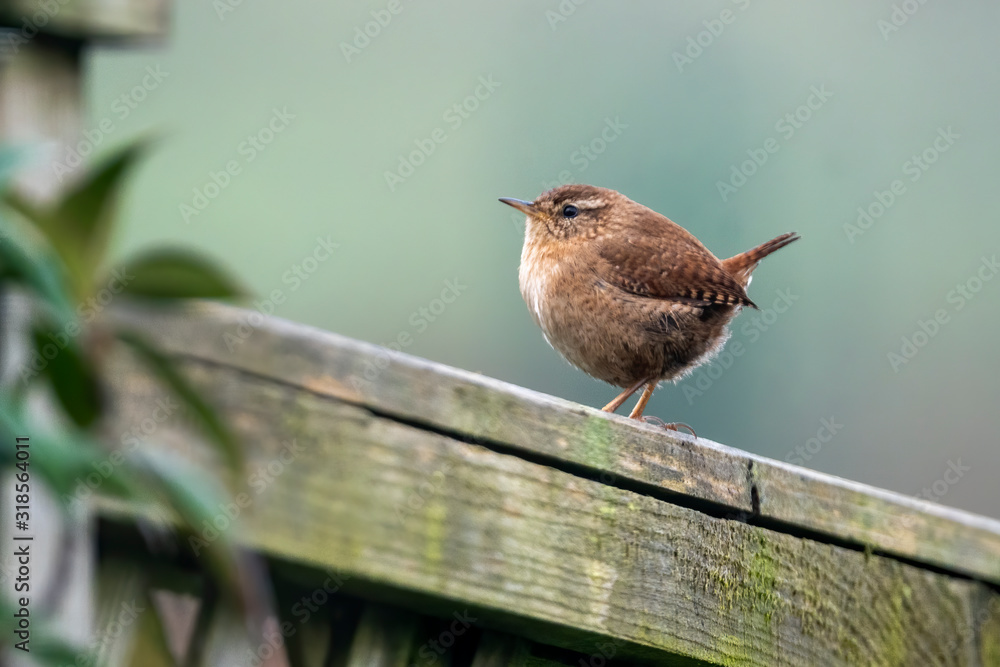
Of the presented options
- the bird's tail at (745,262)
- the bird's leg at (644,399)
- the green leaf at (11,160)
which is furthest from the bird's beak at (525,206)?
the green leaf at (11,160)

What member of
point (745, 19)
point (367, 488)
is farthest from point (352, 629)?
point (745, 19)

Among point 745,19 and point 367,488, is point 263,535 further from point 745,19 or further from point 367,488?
point 745,19

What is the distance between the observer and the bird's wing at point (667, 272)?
3373 mm

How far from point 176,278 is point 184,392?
0.30ft

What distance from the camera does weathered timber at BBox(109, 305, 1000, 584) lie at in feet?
3.29

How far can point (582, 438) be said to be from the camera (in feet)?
4.26

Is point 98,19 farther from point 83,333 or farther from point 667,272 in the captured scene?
point 667,272

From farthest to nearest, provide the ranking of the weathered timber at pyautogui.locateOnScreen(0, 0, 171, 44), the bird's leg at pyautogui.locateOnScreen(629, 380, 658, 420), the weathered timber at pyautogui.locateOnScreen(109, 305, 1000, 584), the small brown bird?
the bird's leg at pyautogui.locateOnScreen(629, 380, 658, 420)
the small brown bird
the weathered timber at pyautogui.locateOnScreen(109, 305, 1000, 584)
the weathered timber at pyautogui.locateOnScreen(0, 0, 171, 44)

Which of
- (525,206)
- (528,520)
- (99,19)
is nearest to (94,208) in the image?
(99,19)

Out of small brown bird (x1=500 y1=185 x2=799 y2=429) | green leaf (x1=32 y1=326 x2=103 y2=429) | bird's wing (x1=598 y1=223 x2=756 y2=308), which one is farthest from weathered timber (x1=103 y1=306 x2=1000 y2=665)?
bird's wing (x1=598 y1=223 x2=756 y2=308)

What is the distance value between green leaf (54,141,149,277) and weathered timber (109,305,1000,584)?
0.11 meters

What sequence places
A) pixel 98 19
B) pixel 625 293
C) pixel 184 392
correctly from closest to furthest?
1. pixel 184 392
2. pixel 98 19
3. pixel 625 293

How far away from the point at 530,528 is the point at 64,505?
0.66 meters

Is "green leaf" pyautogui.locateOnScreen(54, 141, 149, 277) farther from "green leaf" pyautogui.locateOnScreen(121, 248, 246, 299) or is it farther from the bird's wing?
the bird's wing
